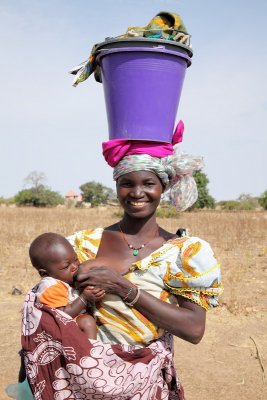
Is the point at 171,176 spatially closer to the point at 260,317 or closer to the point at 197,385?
the point at 197,385

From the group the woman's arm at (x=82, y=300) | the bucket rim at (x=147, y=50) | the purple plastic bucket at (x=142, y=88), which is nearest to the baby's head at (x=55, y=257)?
the woman's arm at (x=82, y=300)

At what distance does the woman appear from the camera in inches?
66.9

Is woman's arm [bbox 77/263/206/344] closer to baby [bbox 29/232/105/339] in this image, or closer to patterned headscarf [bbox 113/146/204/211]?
baby [bbox 29/232/105/339]

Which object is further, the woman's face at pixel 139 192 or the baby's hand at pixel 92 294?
the woman's face at pixel 139 192

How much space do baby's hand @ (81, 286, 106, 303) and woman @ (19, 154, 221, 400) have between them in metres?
0.02

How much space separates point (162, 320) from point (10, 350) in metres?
3.45

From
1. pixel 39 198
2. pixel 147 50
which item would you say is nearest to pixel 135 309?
pixel 147 50

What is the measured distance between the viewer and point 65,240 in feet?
6.53

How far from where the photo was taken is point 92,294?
5.84ft

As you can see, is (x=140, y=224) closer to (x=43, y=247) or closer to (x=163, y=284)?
(x=163, y=284)

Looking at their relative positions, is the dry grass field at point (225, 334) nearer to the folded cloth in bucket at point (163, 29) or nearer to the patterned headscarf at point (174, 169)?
the patterned headscarf at point (174, 169)

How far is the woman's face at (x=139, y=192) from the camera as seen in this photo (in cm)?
189

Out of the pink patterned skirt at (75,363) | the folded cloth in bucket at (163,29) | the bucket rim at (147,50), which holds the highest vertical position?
the folded cloth in bucket at (163,29)

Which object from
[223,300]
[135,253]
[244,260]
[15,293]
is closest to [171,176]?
[135,253]
